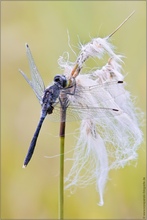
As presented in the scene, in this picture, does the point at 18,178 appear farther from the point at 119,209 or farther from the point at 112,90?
the point at 112,90

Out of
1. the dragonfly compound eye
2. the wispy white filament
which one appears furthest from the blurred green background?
the dragonfly compound eye

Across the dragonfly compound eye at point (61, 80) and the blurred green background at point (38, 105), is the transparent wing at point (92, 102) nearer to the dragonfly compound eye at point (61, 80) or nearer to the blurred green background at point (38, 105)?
the dragonfly compound eye at point (61, 80)

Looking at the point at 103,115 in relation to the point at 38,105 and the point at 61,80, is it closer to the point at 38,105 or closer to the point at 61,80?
the point at 61,80

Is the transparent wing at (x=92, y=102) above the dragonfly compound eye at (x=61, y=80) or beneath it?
beneath

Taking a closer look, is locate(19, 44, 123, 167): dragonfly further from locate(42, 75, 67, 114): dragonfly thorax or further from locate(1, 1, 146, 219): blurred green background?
locate(1, 1, 146, 219): blurred green background

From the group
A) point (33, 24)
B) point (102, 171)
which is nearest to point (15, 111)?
point (33, 24)

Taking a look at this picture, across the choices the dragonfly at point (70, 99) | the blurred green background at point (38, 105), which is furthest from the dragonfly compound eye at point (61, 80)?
the blurred green background at point (38, 105)
